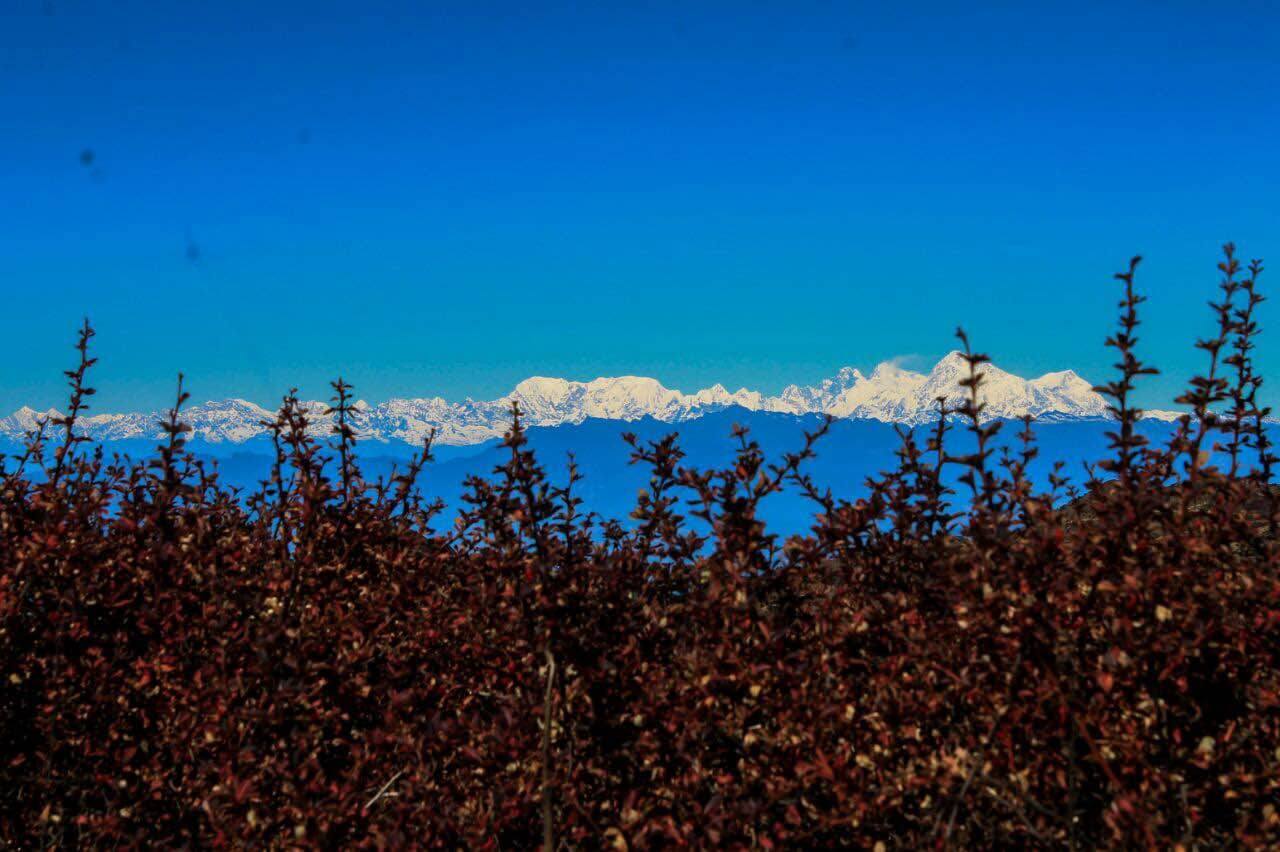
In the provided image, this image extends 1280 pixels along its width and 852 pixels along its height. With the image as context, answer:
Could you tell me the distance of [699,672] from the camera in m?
3.88

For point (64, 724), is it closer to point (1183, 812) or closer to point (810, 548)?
point (810, 548)

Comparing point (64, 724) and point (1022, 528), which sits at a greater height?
point (1022, 528)

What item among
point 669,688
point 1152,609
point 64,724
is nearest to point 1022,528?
point 1152,609

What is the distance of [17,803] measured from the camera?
14.8 ft

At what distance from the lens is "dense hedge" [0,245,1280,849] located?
3.53m

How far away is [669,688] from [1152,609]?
206 cm

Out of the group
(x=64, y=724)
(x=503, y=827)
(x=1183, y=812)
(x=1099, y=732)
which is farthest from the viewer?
(x=64, y=724)

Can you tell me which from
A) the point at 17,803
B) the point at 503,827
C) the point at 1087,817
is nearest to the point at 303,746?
the point at 503,827

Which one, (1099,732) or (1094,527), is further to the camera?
(1094,527)

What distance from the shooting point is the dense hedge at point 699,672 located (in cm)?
353

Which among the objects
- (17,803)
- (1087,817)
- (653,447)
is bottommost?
(17,803)

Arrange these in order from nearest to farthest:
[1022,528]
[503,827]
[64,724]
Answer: [503,827] → [1022,528] → [64,724]

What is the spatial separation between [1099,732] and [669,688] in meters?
1.84

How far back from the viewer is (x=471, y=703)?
4.74 metres
